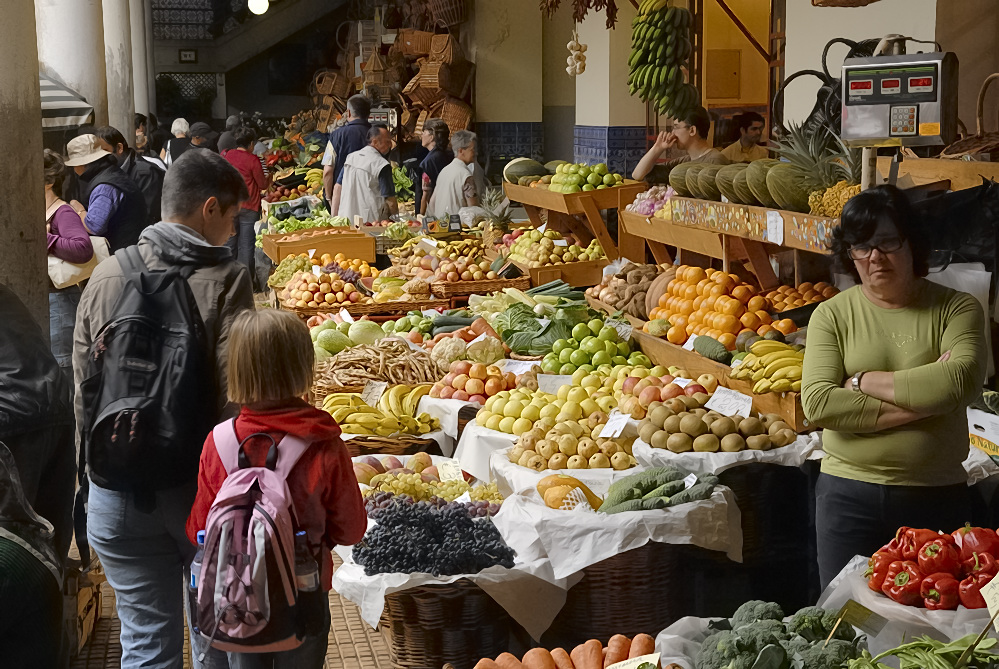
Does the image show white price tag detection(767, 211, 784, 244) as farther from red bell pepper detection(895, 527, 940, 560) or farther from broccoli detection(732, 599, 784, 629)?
broccoli detection(732, 599, 784, 629)

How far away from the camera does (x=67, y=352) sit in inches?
217

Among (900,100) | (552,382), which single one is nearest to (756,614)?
(900,100)

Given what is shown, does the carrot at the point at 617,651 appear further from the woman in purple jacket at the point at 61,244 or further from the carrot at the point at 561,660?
the woman in purple jacket at the point at 61,244

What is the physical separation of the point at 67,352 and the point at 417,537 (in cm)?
288

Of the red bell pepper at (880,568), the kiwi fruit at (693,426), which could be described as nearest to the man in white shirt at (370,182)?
the kiwi fruit at (693,426)

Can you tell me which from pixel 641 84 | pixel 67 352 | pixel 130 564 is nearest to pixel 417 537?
pixel 130 564

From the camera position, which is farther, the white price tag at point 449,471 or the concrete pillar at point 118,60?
the concrete pillar at point 118,60

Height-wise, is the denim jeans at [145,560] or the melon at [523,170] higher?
the melon at [523,170]

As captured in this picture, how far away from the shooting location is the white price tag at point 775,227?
4302 millimetres

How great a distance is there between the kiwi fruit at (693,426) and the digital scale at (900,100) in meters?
1.14

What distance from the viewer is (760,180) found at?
447cm

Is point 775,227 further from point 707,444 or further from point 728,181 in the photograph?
point 707,444

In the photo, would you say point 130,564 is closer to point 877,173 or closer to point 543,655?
point 543,655

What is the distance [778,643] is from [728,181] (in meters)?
2.83
